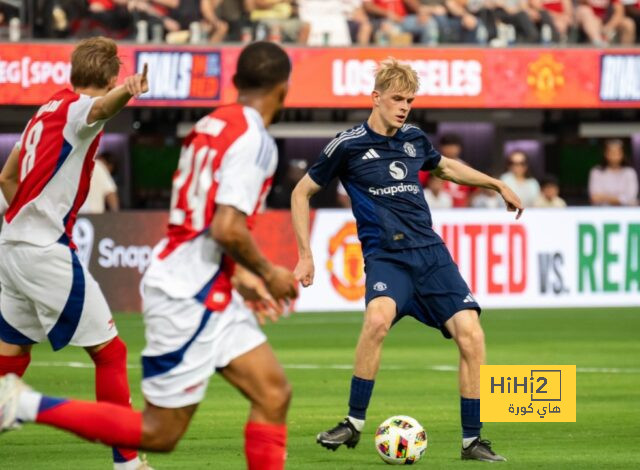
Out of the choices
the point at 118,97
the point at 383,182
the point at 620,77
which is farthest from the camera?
the point at 620,77

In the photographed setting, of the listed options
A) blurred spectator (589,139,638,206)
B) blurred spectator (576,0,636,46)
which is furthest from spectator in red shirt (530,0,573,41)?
blurred spectator (589,139,638,206)

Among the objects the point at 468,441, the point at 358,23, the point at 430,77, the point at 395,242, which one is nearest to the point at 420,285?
the point at 395,242

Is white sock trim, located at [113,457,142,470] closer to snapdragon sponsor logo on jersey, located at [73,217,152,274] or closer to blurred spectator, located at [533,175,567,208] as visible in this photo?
snapdragon sponsor logo on jersey, located at [73,217,152,274]

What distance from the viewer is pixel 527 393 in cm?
960

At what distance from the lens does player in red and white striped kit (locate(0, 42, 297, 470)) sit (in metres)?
6.14

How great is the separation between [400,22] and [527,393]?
15231mm

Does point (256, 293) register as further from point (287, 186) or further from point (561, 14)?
point (561, 14)

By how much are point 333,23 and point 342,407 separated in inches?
530

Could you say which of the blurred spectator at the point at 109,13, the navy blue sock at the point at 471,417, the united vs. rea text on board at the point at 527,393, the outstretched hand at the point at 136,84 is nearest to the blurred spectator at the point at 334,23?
the blurred spectator at the point at 109,13

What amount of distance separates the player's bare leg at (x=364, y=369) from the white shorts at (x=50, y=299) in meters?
1.65

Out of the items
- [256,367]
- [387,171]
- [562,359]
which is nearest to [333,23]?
[562,359]

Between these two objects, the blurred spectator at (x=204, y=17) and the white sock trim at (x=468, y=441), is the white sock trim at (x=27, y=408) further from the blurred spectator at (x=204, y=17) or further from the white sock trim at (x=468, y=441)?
the blurred spectator at (x=204, y=17)

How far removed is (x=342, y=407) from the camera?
11156 mm

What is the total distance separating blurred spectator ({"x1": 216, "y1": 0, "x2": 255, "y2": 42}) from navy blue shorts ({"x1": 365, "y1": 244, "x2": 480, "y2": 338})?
14558 mm
